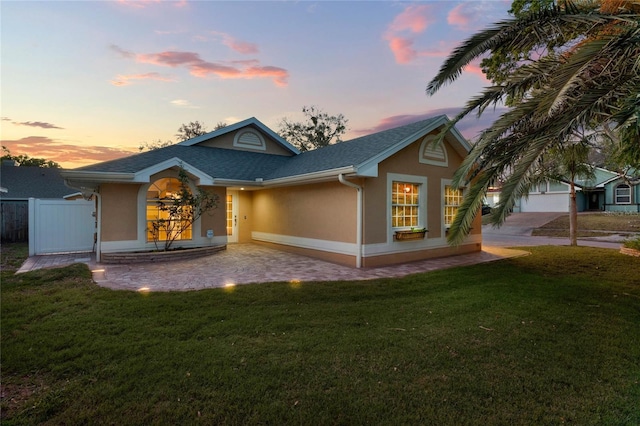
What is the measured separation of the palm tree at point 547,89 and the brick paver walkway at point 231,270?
3699mm

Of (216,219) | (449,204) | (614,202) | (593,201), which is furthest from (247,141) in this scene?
(593,201)

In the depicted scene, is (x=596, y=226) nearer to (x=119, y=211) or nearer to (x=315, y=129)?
(x=315, y=129)

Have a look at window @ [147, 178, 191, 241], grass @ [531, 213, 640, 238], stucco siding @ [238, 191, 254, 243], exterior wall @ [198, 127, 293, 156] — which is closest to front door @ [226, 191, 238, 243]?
stucco siding @ [238, 191, 254, 243]

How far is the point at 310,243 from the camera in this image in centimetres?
1022

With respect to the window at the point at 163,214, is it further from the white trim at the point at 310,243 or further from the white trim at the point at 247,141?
the white trim at the point at 247,141

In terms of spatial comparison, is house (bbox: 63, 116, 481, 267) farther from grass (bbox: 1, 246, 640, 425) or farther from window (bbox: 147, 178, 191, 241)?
grass (bbox: 1, 246, 640, 425)

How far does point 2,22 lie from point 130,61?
3782 mm

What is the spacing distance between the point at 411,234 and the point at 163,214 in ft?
26.3

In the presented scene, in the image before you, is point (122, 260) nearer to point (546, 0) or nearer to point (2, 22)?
point (2, 22)

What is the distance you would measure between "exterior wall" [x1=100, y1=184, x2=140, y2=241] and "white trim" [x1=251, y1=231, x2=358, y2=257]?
15.0 feet

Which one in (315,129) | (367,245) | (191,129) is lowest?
(367,245)

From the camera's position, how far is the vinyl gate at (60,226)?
1014 centimetres

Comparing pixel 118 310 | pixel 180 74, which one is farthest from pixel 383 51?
pixel 118 310

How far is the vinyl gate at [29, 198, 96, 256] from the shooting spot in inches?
399
